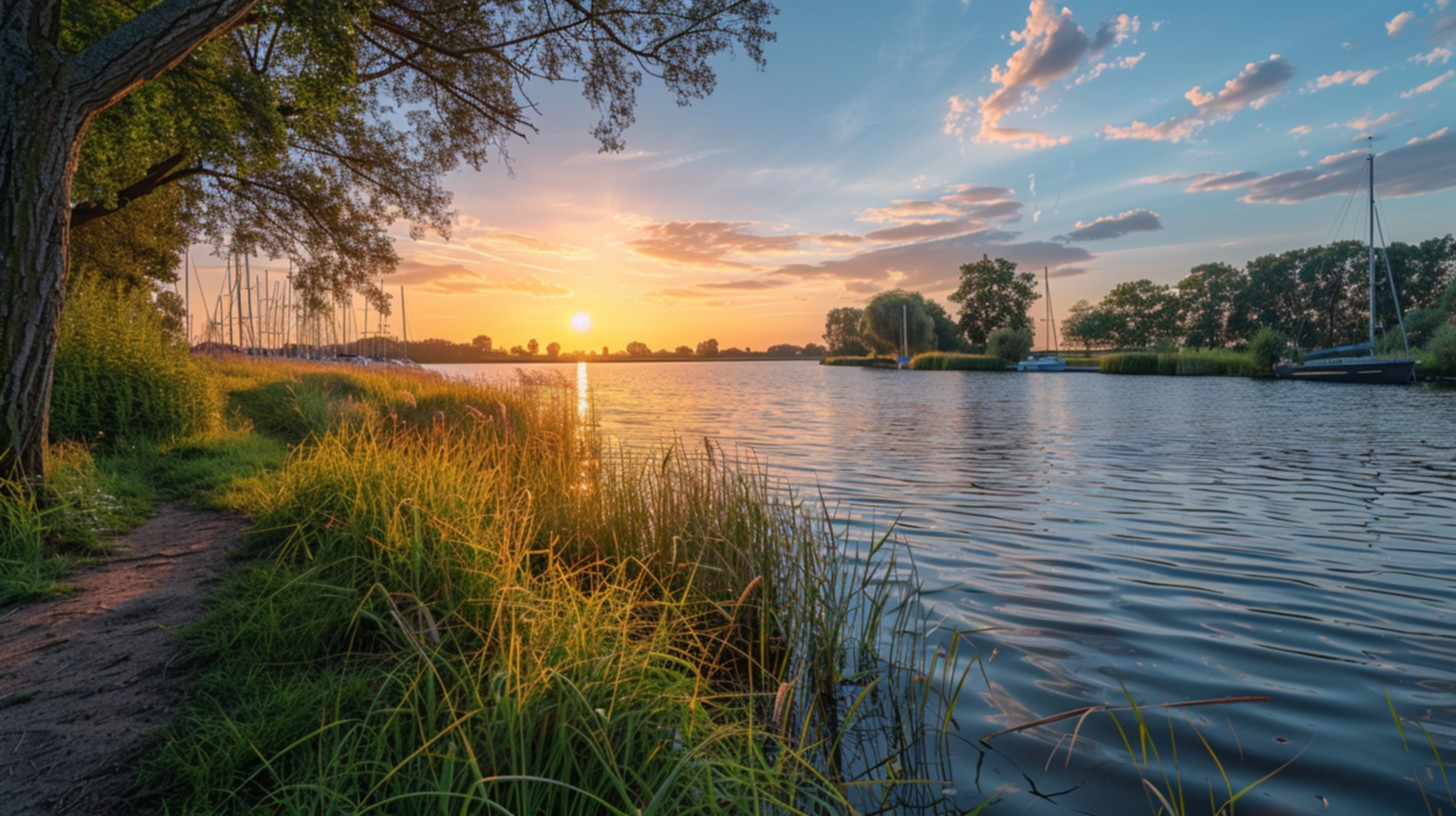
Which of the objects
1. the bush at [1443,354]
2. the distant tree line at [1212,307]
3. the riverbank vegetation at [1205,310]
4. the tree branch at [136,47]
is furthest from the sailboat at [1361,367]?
the tree branch at [136,47]

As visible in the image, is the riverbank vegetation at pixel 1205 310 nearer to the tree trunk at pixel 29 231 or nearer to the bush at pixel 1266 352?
the bush at pixel 1266 352

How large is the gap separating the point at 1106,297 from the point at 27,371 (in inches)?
4193

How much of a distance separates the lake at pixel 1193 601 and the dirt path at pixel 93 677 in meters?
3.30

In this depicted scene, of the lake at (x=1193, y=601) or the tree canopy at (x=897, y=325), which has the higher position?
the tree canopy at (x=897, y=325)

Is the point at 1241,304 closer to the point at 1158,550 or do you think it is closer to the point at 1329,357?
the point at 1329,357

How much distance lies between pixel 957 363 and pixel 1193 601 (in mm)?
64713

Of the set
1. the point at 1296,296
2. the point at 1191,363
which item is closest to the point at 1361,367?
the point at 1191,363

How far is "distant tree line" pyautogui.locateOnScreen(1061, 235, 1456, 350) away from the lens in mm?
68625

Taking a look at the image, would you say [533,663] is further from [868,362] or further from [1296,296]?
[1296,296]

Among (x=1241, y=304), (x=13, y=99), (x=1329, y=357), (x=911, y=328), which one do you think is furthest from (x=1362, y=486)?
(x=1241, y=304)

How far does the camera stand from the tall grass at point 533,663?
206cm

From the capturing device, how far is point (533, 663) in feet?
7.83

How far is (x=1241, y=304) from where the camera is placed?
7544 centimetres

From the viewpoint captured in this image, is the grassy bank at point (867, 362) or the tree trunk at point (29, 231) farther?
the grassy bank at point (867, 362)
